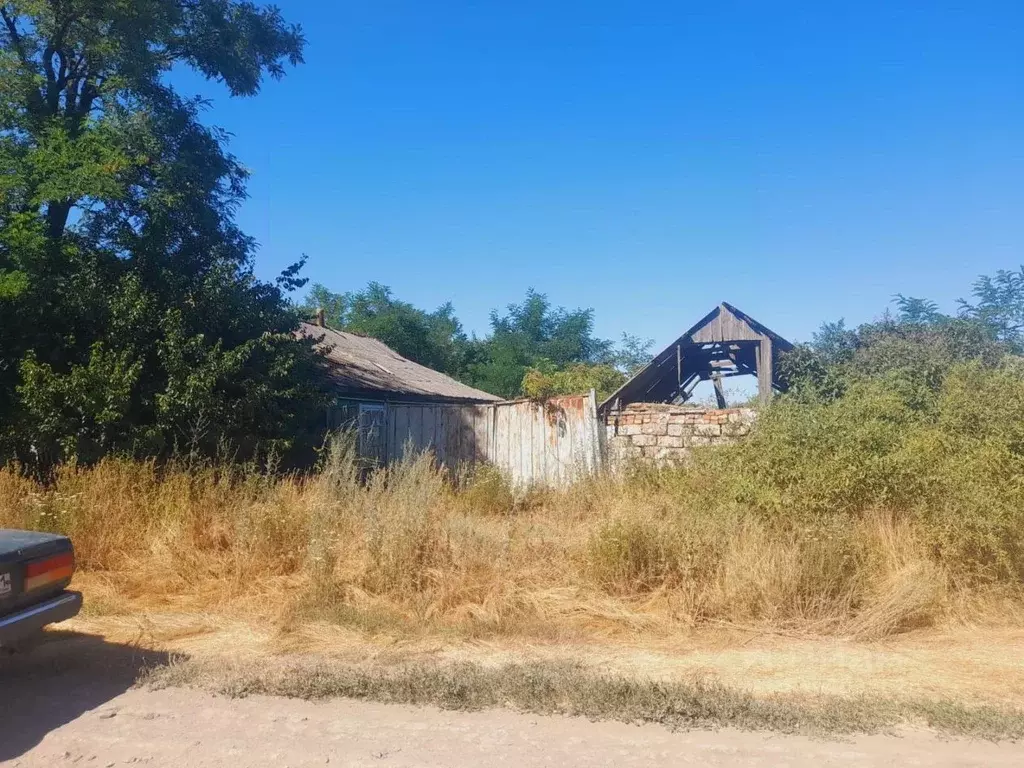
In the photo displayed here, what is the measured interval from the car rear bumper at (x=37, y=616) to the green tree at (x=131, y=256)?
172 inches

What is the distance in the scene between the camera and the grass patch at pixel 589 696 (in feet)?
12.5

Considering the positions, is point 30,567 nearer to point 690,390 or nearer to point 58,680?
point 58,680

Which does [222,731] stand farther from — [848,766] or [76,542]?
[76,542]

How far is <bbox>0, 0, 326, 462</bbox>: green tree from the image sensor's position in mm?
8586

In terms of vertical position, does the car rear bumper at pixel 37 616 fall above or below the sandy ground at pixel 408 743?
above

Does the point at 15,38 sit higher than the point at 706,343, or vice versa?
the point at 15,38

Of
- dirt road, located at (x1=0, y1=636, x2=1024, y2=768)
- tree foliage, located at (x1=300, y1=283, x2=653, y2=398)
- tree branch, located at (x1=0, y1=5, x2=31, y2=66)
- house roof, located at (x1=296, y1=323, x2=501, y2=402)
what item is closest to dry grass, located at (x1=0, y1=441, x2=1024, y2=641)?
dirt road, located at (x1=0, y1=636, x2=1024, y2=768)

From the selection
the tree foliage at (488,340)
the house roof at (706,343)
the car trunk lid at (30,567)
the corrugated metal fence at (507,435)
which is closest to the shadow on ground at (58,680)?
the car trunk lid at (30,567)

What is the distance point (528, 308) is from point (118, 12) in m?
30.5

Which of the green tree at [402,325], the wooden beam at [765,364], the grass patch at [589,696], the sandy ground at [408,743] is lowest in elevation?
the sandy ground at [408,743]

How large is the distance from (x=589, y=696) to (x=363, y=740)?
1.27 meters

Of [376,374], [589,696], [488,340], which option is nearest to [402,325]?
[488,340]

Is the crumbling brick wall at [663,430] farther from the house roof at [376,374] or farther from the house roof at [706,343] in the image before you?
the house roof at [376,374]

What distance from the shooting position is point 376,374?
1641 centimetres
